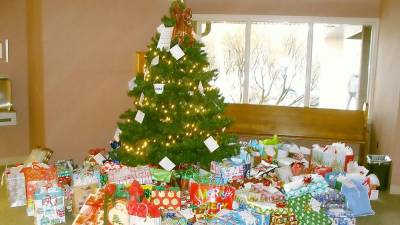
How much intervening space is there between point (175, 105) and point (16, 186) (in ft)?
5.65

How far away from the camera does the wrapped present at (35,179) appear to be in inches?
144

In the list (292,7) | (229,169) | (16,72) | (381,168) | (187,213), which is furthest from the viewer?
(292,7)

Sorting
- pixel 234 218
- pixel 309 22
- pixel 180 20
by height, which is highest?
pixel 309 22

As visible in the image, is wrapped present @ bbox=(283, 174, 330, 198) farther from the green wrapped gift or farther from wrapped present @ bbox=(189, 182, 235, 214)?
the green wrapped gift

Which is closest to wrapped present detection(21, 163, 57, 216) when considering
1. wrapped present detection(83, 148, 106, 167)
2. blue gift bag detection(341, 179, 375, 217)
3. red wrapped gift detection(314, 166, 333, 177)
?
wrapped present detection(83, 148, 106, 167)

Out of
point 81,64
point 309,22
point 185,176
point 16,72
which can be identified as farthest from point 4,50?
point 309,22

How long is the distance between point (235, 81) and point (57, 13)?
256cm

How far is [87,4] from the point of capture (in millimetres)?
5137

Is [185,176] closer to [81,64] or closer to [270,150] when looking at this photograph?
[270,150]

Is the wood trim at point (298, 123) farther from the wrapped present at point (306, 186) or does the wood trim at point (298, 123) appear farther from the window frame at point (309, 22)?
the wrapped present at point (306, 186)

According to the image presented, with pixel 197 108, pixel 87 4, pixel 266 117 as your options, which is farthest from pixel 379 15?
pixel 87 4

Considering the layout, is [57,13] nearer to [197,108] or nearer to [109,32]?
[109,32]

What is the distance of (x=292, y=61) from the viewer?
19.7ft

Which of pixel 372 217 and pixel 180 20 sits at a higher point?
pixel 180 20
